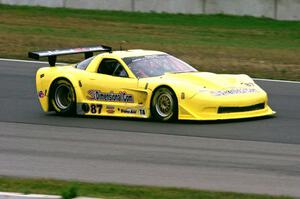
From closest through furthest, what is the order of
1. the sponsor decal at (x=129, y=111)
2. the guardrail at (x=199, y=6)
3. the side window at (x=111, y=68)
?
the sponsor decal at (x=129, y=111), the side window at (x=111, y=68), the guardrail at (x=199, y=6)

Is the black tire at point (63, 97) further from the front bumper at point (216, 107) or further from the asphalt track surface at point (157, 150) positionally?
the front bumper at point (216, 107)

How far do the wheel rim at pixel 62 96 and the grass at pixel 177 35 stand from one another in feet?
20.4

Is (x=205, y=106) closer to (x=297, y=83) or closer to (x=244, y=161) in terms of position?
(x=244, y=161)

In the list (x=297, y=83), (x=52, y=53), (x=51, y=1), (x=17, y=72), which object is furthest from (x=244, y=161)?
(x=51, y=1)

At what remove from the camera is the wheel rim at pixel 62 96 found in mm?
16125

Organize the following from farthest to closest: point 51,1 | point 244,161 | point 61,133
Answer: point 51,1, point 61,133, point 244,161

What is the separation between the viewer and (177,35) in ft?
93.2

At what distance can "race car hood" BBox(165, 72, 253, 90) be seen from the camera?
14.8 meters

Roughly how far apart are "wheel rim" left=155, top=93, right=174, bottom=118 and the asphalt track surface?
0.26 meters

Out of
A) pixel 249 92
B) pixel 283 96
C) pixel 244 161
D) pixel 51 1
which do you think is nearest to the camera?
pixel 244 161

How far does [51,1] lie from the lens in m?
32.9

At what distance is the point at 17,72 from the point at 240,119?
24.4 feet

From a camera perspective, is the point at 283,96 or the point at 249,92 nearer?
the point at 249,92

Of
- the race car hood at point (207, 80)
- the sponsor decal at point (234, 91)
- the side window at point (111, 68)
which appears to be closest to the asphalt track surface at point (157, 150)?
the sponsor decal at point (234, 91)
